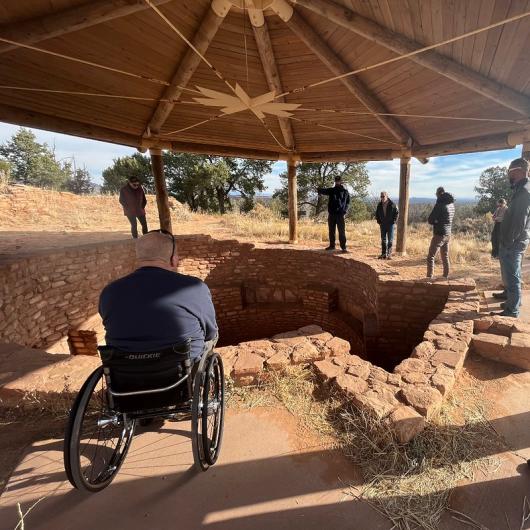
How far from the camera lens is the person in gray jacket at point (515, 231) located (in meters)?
3.20

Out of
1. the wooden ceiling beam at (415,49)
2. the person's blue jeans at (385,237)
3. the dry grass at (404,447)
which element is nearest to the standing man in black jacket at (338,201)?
the person's blue jeans at (385,237)

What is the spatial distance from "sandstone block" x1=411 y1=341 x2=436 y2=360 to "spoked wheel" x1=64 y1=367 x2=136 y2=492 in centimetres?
259

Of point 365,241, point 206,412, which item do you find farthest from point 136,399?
point 365,241

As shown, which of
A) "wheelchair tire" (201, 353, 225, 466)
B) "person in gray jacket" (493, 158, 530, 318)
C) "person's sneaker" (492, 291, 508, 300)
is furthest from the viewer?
"person's sneaker" (492, 291, 508, 300)

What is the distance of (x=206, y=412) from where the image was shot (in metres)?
1.63

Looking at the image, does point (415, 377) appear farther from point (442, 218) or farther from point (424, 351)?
point (442, 218)

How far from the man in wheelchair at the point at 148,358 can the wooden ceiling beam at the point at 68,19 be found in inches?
109

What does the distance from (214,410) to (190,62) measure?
4566mm

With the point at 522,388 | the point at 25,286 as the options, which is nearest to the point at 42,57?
the point at 25,286

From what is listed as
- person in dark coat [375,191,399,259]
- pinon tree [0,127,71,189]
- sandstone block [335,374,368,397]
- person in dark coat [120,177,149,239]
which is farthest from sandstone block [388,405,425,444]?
pinon tree [0,127,71,189]

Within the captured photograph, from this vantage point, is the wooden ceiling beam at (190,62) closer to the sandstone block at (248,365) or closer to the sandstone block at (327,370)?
the sandstone block at (248,365)

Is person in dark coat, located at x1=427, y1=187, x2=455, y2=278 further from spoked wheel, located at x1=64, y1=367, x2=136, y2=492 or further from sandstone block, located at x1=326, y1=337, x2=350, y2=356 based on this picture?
spoked wheel, located at x1=64, y1=367, x2=136, y2=492

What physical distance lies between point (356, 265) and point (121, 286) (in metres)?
Answer: 5.41

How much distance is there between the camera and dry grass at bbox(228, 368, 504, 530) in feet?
5.02
